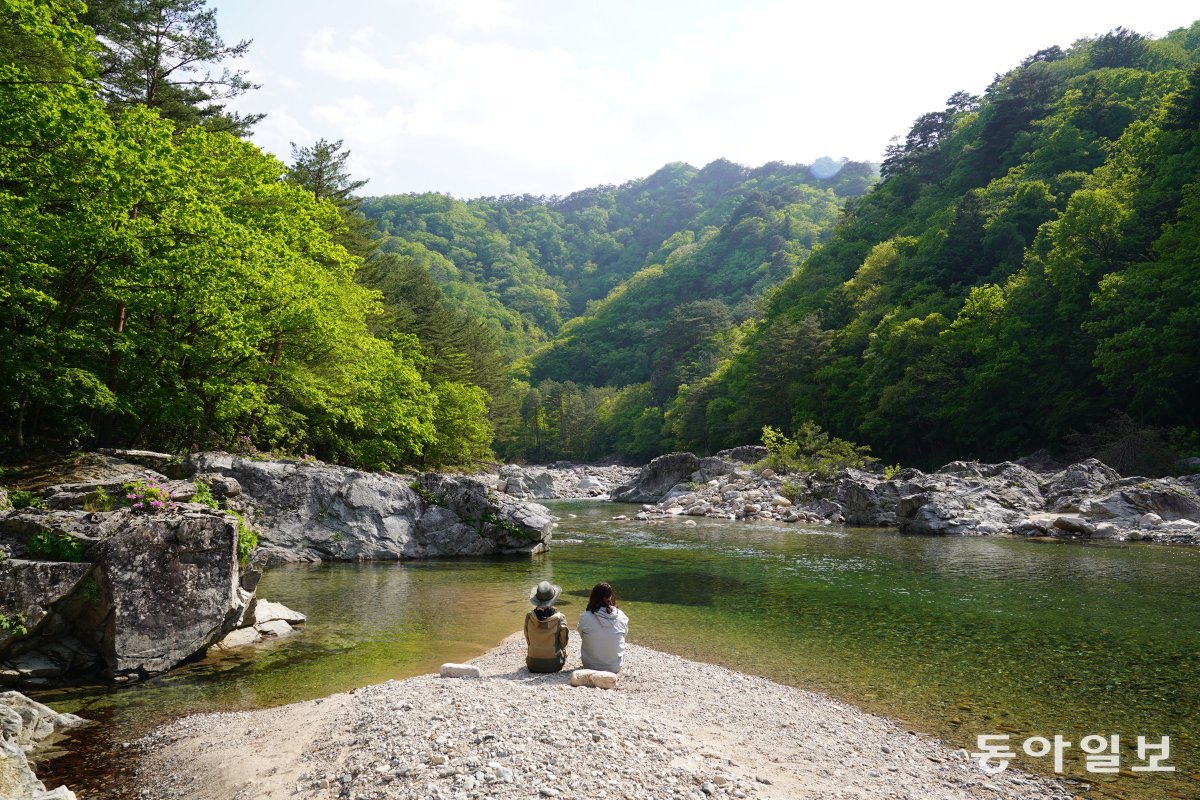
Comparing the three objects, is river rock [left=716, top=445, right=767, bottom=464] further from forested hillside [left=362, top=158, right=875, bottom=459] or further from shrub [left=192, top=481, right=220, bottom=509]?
shrub [left=192, top=481, right=220, bottom=509]

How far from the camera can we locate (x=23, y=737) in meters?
6.87

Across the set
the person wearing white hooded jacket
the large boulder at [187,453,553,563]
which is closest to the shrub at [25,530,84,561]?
the person wearing white hooded jacket

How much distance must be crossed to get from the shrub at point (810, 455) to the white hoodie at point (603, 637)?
130 feet

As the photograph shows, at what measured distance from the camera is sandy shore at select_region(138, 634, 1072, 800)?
5469 mm

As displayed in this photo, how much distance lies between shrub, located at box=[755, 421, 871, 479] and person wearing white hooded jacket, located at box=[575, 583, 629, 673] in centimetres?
3966

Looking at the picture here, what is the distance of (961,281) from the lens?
196ft

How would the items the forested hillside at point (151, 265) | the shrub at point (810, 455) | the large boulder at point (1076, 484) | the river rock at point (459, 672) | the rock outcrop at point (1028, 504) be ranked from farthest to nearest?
the shrub at point (810, 455) < the large boulder at point (1076, 484) < the rock outcrop at point (1028, 504) < the forested hillside at point (151, 265) < the river rock at point (459, 672)

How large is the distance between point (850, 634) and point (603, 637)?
5979 mm

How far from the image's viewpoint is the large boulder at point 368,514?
21.2 metres

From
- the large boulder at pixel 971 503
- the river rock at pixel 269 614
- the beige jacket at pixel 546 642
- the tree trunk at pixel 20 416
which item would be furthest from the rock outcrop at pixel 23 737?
the large boulder at pixel 971 503

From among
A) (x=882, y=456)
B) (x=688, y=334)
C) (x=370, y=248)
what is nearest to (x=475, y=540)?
(x=370, y=248)

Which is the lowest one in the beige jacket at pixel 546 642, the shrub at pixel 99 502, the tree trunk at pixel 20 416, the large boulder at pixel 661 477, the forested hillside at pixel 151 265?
the large boulder at pixel 661 477

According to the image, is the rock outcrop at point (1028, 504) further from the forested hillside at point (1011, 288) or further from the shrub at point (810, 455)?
the forested hillside at point (1011, 288)

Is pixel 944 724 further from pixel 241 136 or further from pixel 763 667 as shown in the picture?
pixel 241 136
